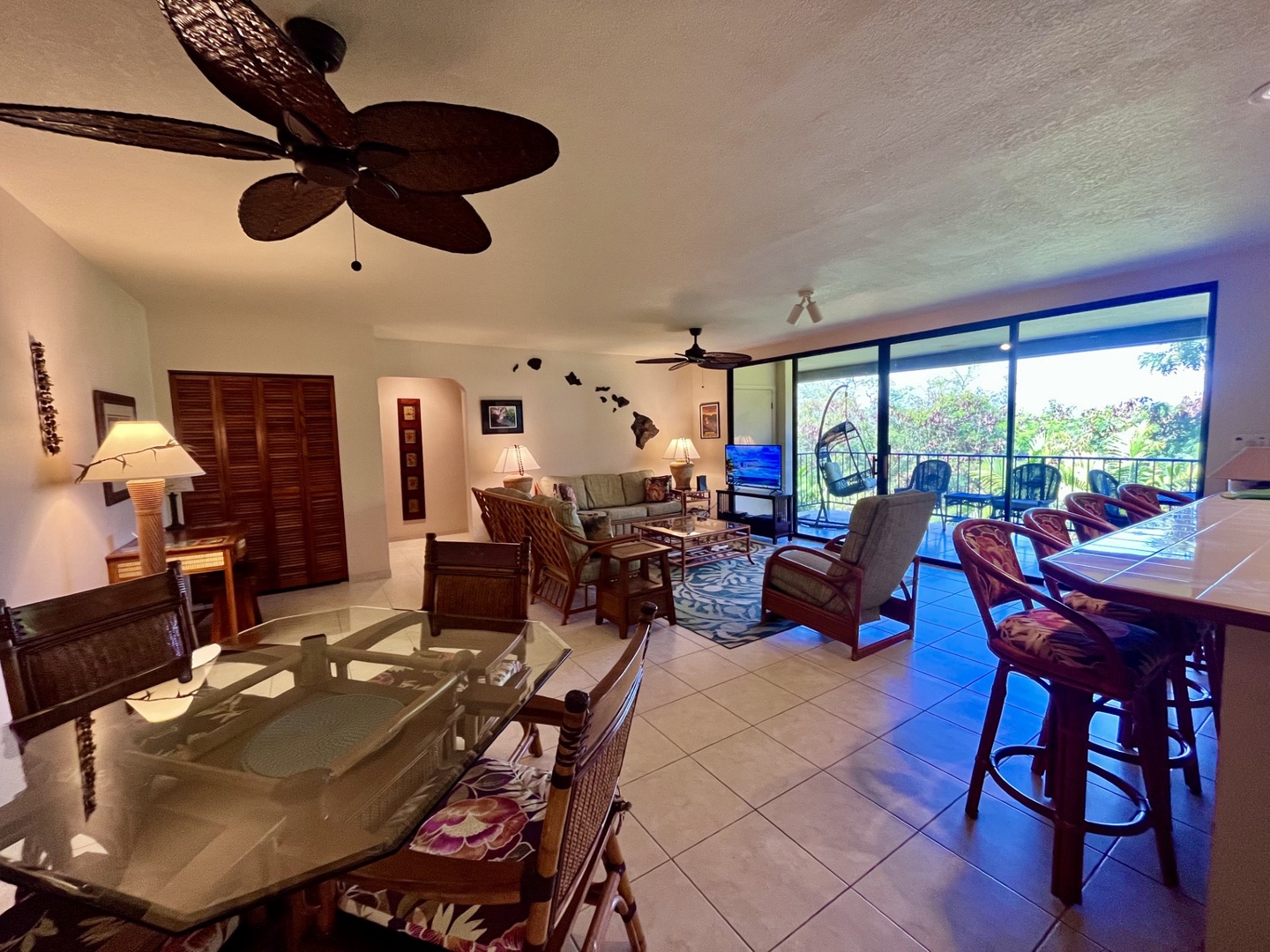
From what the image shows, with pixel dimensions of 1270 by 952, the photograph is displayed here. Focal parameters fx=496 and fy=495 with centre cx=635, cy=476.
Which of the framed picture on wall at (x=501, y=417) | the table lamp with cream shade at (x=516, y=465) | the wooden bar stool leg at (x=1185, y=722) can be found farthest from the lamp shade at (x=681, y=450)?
the wooden bar stool leg at (x=1185, y=722)

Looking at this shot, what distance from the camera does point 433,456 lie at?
6863 millimetres

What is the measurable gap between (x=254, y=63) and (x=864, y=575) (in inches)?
125

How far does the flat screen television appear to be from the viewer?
6367 millimetres

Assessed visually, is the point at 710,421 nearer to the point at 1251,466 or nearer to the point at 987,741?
the point at 1251,466

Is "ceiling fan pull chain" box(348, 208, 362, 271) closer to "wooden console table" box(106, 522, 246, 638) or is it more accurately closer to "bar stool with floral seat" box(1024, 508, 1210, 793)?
"wooden console table" box(106, 522, 246, 638)

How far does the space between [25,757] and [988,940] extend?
2.45 m

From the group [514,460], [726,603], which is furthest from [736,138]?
[514,460]

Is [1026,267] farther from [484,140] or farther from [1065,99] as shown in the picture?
[484,140]

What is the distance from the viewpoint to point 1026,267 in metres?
3.47

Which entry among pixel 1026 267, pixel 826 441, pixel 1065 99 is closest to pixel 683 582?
pixel 826 441

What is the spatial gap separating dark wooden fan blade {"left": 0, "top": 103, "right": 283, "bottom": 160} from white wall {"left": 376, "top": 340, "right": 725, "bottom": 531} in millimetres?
4329

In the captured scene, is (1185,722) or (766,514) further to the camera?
(766,514)

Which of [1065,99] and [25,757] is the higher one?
[1065,99]

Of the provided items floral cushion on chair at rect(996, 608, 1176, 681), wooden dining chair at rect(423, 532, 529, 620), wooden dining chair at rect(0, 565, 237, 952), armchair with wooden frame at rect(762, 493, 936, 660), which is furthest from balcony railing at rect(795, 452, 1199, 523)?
wooden dining chair at rect(0, 565, 237, 952)
